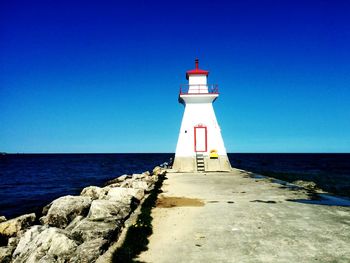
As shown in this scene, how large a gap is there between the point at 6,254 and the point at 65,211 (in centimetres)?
304

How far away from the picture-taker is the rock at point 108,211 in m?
9.12

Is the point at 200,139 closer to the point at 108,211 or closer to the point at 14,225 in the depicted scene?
the point at 14,225

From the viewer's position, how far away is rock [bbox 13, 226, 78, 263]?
6.65 meters

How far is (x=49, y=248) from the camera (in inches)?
272

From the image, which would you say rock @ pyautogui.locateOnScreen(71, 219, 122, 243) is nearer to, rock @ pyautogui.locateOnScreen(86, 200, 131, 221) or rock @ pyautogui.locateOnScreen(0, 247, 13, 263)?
rock @ pyautogui.locateOnScreen(86, 200, 131, 221)

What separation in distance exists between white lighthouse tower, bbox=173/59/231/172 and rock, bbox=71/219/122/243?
1819 centimetres

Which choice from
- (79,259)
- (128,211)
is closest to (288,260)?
(79,259)

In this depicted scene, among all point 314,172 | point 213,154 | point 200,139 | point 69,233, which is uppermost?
point 200,139

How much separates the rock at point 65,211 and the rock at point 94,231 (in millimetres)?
3353

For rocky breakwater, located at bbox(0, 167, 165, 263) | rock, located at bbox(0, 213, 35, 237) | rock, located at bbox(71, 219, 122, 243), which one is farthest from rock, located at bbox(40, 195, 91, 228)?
rock, located at bbox(71, 219, 122, 243)

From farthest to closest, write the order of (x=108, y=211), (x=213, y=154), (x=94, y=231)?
(x=213, y=154) < (x=108, y=211) < (x=94, y=231)

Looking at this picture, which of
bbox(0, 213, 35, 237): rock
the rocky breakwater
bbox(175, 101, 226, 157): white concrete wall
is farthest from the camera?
bbox(175, 101, 226, 157): white concrete wall

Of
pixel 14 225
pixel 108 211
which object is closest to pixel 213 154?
pixel 14 225

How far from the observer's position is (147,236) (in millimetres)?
8000
